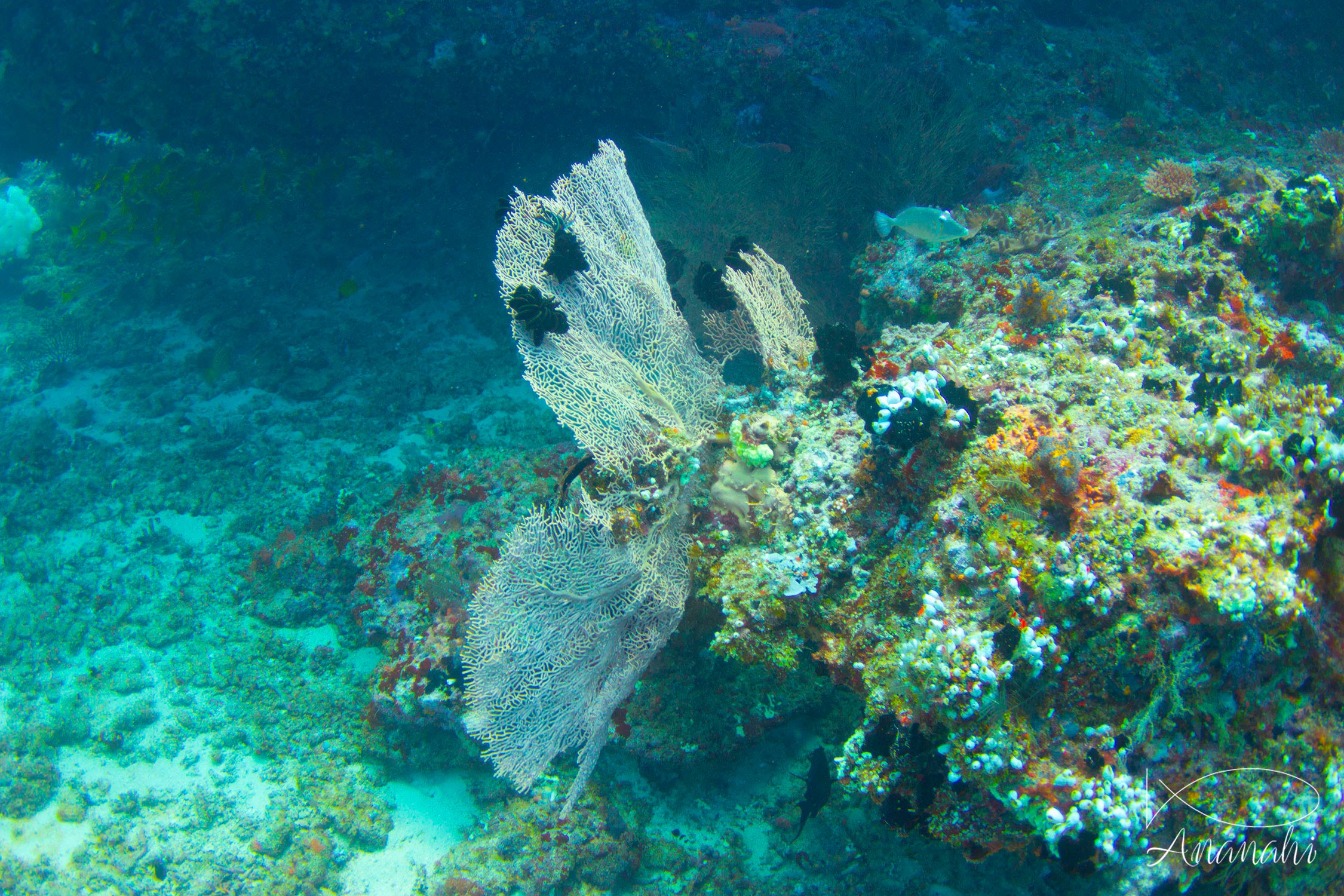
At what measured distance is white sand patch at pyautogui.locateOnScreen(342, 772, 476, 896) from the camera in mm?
5000

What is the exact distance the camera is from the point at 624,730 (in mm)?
4430

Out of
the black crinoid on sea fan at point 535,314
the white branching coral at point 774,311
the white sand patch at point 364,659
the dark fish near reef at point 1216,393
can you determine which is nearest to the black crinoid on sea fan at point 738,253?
the white branching coral at point 774,311

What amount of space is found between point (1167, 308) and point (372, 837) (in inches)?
312

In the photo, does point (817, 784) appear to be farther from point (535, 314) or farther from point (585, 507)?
point (535, 314)

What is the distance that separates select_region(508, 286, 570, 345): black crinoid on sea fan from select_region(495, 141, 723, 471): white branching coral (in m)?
0.04

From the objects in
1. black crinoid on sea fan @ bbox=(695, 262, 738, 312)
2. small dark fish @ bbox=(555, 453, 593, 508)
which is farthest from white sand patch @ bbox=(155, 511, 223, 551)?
black crinoid on sea fan @ bbox=(695, 262, 738, 312)

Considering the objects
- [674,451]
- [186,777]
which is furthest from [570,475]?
[186,777]

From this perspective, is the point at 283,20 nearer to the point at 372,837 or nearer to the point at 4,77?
the point at 4,77

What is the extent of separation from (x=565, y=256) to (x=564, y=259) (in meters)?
0.02

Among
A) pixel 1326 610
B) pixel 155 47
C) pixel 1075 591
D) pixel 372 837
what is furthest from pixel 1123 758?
pixel 155 47

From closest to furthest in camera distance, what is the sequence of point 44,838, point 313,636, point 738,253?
1. point 738,253
2. point 44,838
3. point 313,636

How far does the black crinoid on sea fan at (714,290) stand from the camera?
4711 mm

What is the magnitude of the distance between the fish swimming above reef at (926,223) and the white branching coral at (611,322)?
2.08m

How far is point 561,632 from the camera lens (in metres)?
3.85
